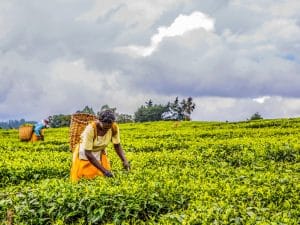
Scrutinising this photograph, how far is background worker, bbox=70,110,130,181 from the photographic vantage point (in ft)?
28.8

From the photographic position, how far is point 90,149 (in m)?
8.92

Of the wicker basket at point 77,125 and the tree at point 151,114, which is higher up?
the tree at point 151,114

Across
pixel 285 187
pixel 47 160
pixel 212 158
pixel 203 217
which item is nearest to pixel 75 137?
pixel 47 160

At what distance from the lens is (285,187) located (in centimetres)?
731

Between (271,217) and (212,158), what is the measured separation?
7.27 m

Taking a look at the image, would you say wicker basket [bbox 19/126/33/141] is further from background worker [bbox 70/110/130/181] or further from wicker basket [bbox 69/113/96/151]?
background worker [bbox 70/110/130/181]

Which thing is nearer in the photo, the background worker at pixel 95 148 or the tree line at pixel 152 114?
the background worker at pixel 95 148

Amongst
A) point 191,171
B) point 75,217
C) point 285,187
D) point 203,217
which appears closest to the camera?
point 203,217

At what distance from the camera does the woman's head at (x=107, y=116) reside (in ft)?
28.5

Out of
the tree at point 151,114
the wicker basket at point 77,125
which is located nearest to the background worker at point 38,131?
the wicker basket at point 77,125

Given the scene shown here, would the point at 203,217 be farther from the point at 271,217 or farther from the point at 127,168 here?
the point at 127,168

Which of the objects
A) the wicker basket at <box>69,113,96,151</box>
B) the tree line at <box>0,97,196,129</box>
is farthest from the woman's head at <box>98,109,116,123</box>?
the tree line at <box>0,97,196,129</box>

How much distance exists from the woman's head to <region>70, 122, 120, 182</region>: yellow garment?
0.27 metres

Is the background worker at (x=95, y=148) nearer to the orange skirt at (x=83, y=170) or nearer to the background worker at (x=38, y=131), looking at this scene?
the orange skirt at (x=83, y=170)
